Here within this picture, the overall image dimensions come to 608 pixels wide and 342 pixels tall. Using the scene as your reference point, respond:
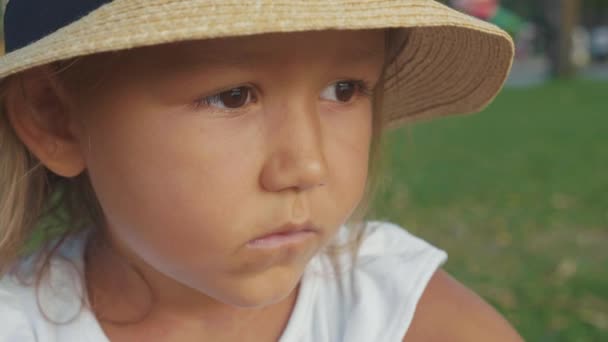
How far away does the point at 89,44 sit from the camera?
48.8 inches

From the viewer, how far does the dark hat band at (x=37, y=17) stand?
1.32m

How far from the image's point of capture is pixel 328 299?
183cm

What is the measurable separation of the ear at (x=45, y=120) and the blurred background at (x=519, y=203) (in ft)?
2.80

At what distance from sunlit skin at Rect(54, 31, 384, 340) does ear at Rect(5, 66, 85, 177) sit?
3.7 inches

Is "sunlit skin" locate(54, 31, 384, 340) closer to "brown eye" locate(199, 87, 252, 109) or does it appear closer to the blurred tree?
"brown eye" locate(199, 87, 252, 109)

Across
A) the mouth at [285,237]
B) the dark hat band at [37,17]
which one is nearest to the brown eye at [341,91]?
the mouth at [285,237]

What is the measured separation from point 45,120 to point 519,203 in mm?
3705

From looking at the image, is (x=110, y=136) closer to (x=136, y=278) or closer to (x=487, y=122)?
(x=136, y=278)

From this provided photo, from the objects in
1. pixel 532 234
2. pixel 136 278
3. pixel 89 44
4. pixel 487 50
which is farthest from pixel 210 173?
pixel 532 234

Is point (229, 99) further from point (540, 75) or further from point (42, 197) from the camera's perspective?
point (540, 75)

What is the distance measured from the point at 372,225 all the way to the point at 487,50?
572 millimetres

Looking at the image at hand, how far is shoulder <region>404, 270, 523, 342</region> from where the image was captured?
1694 mm

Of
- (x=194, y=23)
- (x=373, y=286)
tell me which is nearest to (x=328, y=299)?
(x=373, y=286)

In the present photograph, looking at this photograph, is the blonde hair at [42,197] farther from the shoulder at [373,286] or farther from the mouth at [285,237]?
the mouth at [285,237]
